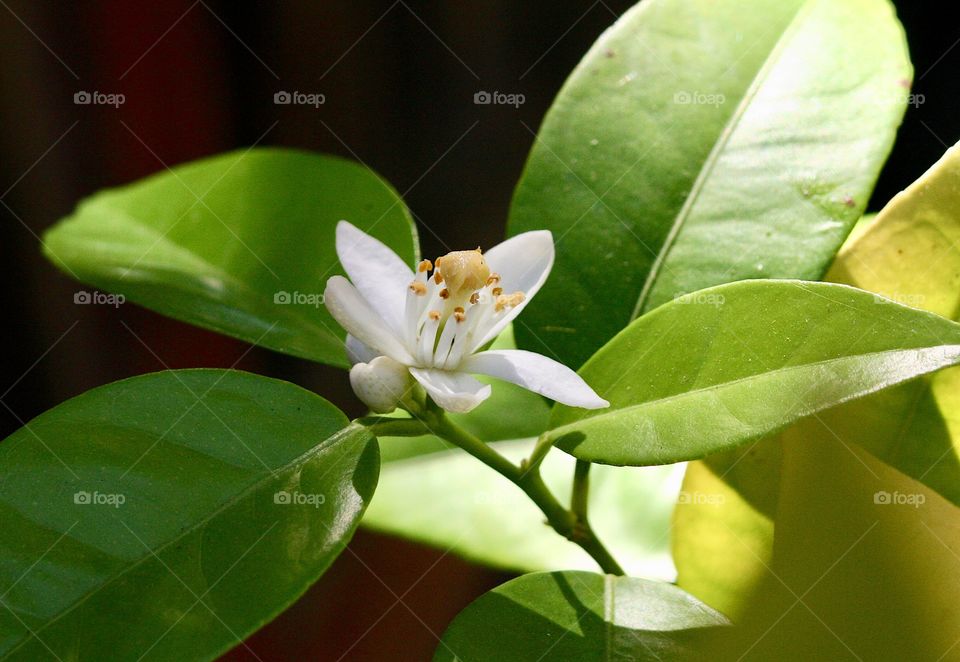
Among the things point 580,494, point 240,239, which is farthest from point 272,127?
point 580,494

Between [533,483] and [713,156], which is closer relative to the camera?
[533,483]

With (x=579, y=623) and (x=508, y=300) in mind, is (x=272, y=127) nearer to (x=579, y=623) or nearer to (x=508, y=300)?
(x=508, y=300)

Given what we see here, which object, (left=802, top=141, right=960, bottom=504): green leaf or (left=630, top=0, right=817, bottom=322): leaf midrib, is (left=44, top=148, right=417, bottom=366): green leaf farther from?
(left=802, top=141, right=960, bottom=504): green leaf

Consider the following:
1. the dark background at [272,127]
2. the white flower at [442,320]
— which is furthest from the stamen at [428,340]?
the dark background at [272,127]

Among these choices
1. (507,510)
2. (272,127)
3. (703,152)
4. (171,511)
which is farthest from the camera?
(272,127)

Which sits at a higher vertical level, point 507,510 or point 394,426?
point 394,426

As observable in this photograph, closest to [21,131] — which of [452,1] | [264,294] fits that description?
[452,1]
